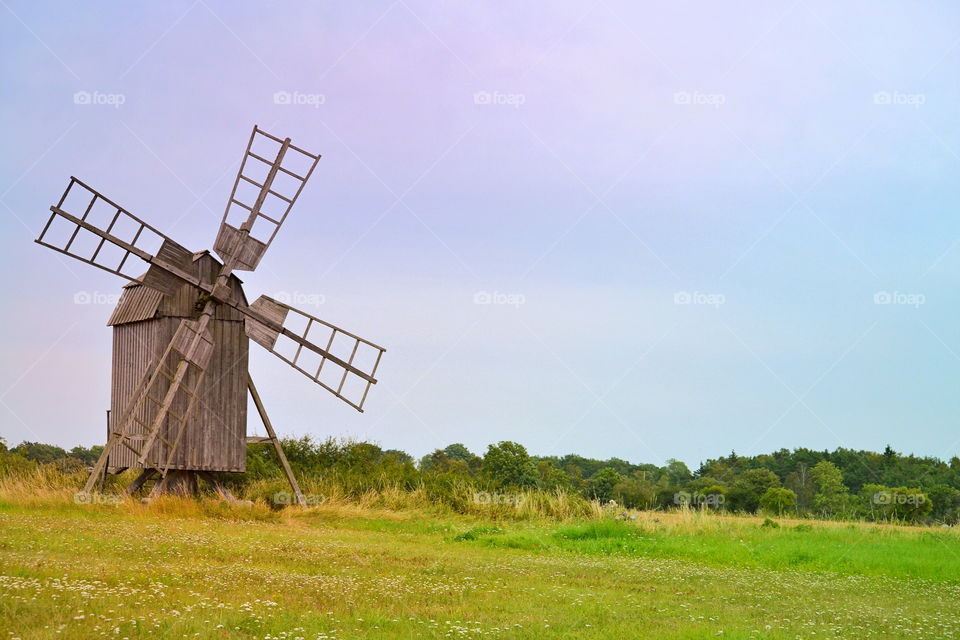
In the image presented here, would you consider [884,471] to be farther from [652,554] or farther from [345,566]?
[345,566]

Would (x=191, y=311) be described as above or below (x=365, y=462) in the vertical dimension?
above

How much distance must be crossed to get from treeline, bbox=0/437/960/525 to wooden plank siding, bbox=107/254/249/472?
234cm

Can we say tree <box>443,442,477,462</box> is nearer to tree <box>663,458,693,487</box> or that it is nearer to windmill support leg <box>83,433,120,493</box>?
tree <box>663,458,693,487</box>

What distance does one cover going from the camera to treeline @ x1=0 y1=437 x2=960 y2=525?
32.8m

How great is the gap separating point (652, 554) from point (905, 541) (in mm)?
7447

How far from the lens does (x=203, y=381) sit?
27250 millimetres

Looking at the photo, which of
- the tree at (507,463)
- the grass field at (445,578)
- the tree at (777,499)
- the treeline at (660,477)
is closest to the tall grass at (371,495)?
the treeline at (660,477)

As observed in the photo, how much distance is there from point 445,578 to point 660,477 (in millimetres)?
61340

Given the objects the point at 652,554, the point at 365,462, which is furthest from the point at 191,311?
the point at 652,554

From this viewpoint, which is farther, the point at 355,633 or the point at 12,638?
the point at 355,633

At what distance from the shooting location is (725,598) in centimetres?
1373

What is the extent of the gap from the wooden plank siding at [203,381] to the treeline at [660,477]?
2.34m

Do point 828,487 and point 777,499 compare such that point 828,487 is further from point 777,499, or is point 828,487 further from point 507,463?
point 507,463

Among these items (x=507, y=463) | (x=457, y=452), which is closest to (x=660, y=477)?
(x=457, y=452)
